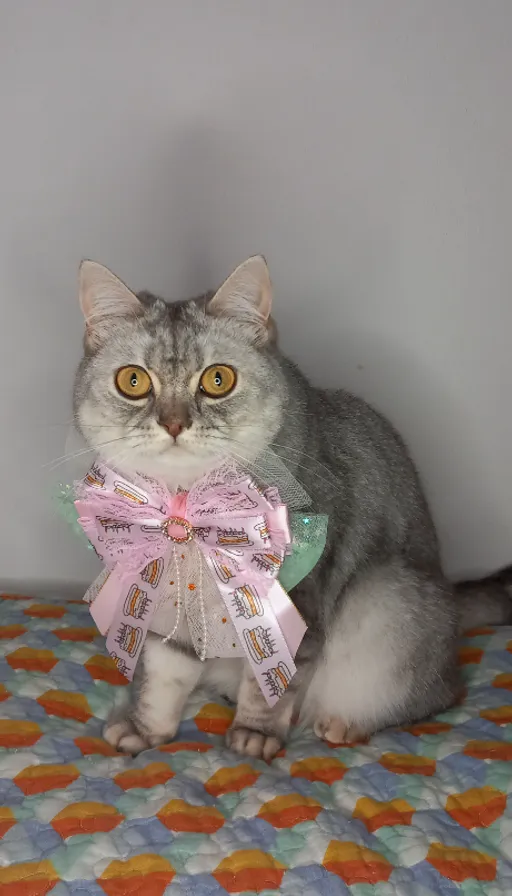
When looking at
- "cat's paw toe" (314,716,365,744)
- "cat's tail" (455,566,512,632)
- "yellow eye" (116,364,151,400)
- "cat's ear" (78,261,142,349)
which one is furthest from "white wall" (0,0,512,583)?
"cat's paw toe" (314,716,365,744)

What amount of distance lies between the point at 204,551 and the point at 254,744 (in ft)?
1.41

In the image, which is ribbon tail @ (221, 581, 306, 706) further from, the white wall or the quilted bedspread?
the white wall

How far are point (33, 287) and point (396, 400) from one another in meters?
0.98

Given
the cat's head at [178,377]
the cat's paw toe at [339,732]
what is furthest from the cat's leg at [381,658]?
the cat's head at [178,377]

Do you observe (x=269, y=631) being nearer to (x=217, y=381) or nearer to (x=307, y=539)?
(x=307, y=539)

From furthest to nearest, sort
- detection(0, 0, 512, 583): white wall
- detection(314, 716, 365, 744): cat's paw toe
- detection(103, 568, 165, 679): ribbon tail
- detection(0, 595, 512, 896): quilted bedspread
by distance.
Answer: detection(0, 0, 512, 583): white wall
detection(314, 716, 365, 744): cat's paw toe
detection(103, 568, 165, 679): ribbon tail
detection(0, 595, 512, 896): quilted bedspread

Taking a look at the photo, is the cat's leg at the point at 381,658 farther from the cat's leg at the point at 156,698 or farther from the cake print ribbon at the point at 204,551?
the cat's leg at the point at 156,698

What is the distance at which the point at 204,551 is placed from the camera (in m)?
1.44

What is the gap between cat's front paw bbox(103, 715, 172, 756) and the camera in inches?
62.1

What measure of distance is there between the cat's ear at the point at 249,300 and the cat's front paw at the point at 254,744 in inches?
31.2

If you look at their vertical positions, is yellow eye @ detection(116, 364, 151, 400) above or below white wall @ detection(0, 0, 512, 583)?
below

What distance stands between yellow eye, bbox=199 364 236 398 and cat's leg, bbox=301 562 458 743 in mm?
522

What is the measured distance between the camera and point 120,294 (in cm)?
143

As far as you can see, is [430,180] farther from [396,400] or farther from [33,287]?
[33,287]
